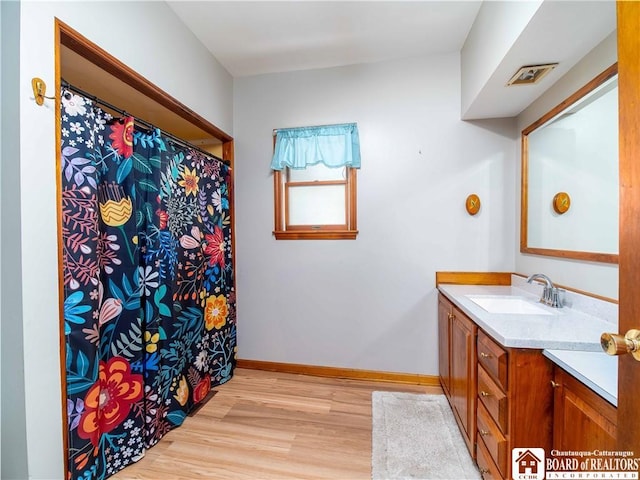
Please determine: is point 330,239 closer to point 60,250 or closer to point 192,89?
point 192,89

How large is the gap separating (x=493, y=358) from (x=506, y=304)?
28.5 inches

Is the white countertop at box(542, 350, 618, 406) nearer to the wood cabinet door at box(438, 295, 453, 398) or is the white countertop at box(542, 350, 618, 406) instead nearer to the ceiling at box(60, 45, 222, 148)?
the wood cabinet door at box(438, 295, 453, 398)

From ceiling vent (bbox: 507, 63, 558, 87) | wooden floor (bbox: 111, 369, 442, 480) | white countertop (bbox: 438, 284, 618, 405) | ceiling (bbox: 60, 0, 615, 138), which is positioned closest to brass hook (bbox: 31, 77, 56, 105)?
ceiling (bbox: 60, 0, 615, 138)

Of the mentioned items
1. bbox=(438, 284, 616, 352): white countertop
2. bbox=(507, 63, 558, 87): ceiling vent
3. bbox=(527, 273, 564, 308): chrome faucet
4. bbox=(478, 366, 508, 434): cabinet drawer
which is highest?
bbox=(507, 63, 558, 87): ceiling vent

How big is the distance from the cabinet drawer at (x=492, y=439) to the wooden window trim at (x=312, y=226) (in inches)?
59.8

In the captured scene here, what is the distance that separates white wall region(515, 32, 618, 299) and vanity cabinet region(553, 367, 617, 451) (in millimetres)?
649

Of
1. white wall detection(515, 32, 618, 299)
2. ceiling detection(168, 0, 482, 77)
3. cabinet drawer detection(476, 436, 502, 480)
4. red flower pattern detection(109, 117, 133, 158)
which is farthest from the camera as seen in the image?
ceiling detection(168, 0, 482, 77)

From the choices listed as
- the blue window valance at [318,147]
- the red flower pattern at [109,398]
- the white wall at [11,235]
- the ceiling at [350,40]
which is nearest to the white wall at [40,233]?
the white wall at [11,235]

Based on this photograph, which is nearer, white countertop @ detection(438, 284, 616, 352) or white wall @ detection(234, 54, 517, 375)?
white countertop @ detection(438, 284, 616, 352)

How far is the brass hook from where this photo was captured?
1080mm

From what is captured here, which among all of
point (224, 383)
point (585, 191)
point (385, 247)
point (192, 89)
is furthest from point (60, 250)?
point (585, 191)

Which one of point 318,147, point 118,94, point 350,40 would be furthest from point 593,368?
point 118,94

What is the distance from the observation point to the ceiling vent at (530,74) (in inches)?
59.7

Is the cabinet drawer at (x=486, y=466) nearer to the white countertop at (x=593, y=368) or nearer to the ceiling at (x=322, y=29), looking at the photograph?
the white countertop at (x=593, y=368)
